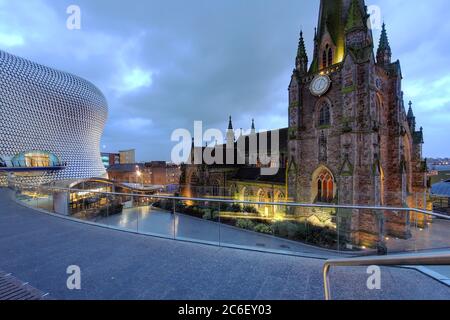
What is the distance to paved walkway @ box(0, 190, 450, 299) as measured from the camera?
10.2 feet

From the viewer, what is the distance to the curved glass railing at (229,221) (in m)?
5.36

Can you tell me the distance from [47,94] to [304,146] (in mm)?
59962

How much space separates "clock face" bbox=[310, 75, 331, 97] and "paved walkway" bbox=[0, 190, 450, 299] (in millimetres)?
18652

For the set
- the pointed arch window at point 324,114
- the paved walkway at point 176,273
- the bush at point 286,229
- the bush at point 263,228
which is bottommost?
the bush at point 263,228

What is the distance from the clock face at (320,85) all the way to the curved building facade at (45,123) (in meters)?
45.8

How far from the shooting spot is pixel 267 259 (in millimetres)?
4234

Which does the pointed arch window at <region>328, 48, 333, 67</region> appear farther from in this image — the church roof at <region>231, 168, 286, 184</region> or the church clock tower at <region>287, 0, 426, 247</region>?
the church roof at <region>231, 168, 286, 184</region>

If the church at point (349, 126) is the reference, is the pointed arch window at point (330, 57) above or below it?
above

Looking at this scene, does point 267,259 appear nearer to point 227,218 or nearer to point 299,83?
point 227,218

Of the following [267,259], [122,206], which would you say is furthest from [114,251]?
[267,259]

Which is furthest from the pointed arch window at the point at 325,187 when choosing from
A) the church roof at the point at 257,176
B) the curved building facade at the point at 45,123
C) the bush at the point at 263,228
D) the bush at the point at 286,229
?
the curved building facade at the point at 45,123

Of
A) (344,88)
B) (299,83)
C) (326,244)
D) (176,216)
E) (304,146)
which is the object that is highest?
(299,83)

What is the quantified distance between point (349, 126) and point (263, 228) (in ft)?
A: 45.0
